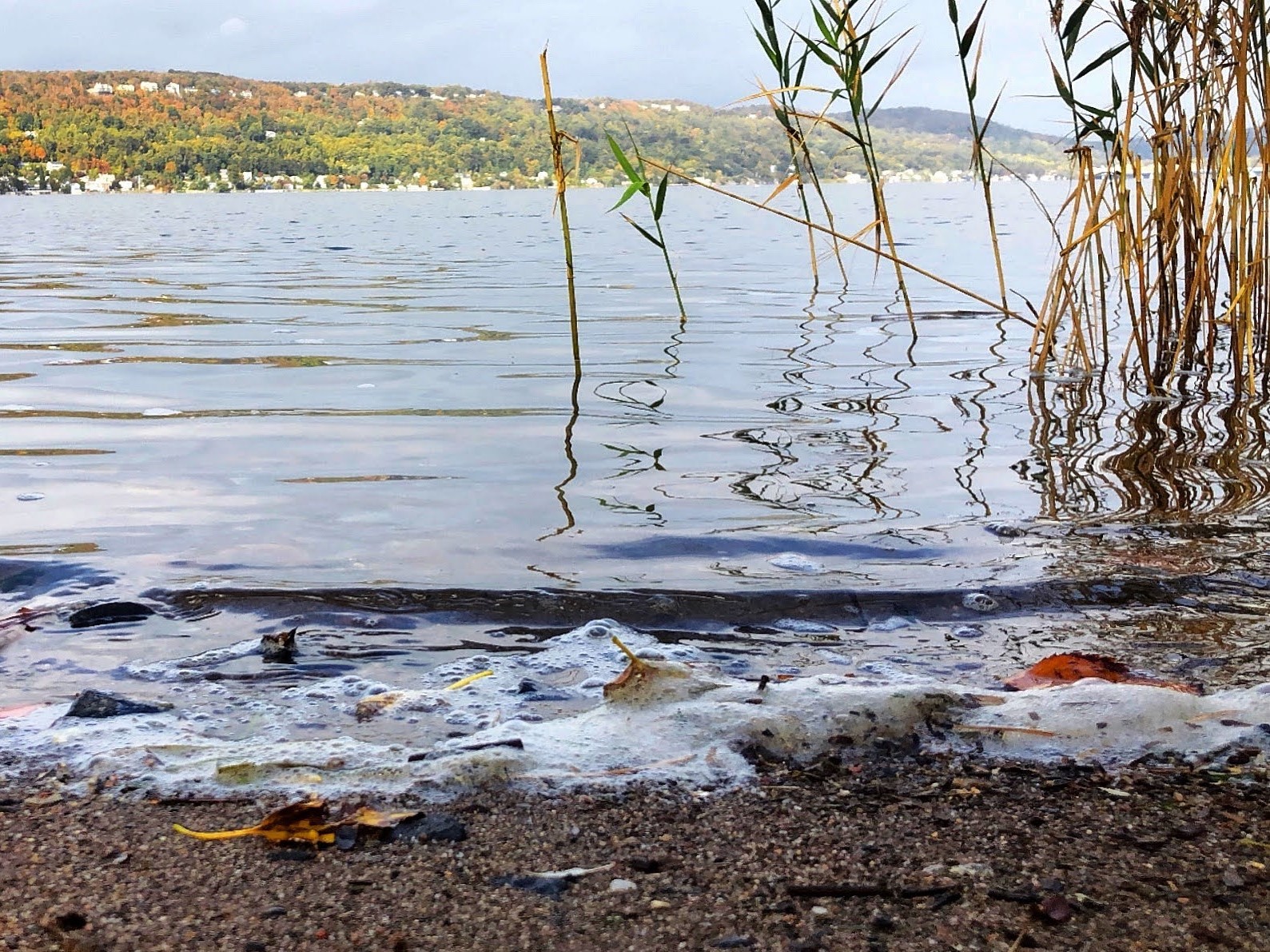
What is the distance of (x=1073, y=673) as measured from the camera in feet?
7.68

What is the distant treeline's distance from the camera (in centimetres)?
4488

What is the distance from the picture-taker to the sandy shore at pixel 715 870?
138 centimetres

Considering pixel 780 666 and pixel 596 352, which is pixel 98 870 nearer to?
pixel 780 666

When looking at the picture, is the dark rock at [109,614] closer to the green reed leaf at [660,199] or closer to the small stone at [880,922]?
the small stone at [880,922]

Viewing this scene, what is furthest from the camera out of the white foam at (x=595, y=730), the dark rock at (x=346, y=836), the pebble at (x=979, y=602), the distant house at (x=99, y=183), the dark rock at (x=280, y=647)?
the distant house at (x=99, y=183)

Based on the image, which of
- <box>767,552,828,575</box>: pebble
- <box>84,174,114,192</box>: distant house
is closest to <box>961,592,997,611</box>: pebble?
<box>767,552,828,575</box>: pebble

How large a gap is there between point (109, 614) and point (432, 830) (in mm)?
1535

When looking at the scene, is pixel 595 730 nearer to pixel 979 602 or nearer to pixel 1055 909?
pixel 1055 909

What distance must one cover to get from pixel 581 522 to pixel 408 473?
977mm

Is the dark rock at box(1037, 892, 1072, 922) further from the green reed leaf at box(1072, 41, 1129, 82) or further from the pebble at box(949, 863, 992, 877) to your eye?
the green reed leaf at box(1072, 41, 1129, 82)

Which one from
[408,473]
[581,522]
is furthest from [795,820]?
[408,473]

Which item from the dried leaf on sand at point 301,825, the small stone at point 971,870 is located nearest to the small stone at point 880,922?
the small stone at point 971,870

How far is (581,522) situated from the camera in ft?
12.2

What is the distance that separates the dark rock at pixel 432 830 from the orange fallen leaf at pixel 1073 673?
1229mm
